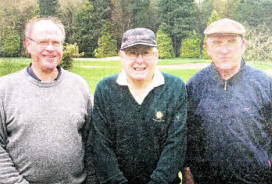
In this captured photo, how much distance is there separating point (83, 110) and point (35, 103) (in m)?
0.34

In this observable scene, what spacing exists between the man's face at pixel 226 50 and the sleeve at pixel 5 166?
1526 millimetres

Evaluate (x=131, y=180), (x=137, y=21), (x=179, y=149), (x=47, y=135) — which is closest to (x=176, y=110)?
(x=179, y=149)

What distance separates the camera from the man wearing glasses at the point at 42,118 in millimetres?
1895

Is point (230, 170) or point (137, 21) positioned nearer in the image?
point (230, 170)

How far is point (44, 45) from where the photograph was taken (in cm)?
203

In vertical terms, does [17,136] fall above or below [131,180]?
above

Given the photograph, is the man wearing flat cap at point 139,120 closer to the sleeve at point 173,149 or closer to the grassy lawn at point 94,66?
the sleeve at point 173,149

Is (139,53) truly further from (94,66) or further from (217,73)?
(94,66)

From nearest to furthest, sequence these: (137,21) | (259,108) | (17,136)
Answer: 1. (17,136)
2. (259,108)
3. (137,21)

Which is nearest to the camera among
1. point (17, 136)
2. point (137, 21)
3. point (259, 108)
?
point (17, 136)

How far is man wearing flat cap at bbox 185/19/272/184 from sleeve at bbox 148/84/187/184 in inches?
9.0

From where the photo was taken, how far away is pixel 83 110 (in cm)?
211

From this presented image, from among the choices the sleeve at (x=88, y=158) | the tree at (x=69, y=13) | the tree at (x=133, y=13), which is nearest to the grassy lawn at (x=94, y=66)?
the tree at (x=133, y=13)

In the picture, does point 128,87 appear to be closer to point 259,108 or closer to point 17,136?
point 17,136
